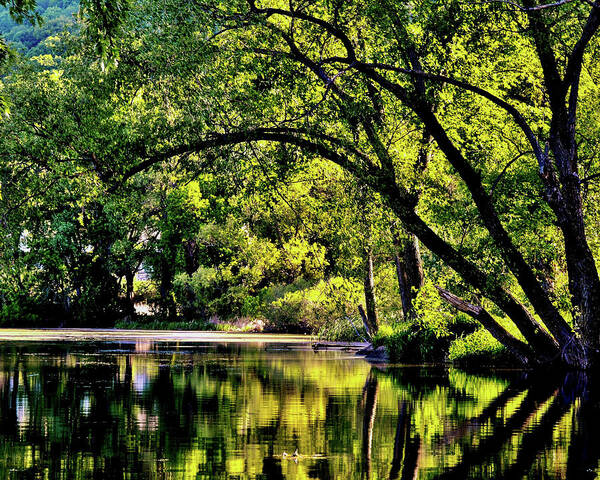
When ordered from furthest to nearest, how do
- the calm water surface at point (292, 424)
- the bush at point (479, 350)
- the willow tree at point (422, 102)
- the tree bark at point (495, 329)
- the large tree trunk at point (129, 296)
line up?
the large tree trunk at point (129, 296) < the bush at point (479, 350) < the tree bark at point (495, 329) < the willow tree at point (422, 102) < the calm water surface at point (292, 424)

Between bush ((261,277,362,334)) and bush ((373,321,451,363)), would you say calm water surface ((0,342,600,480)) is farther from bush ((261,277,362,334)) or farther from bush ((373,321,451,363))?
bush ((261,277,362,334))

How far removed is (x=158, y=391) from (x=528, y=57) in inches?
490

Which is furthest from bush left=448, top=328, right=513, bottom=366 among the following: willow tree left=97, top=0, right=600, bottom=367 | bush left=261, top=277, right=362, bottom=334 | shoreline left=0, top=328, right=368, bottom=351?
bush left=261, top=277, right=362, bottom=334

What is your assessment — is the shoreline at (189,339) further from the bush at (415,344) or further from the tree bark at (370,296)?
the bush at (415,344)

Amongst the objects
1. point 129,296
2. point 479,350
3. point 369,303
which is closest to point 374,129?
point 479,350

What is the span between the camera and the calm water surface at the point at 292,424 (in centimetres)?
908

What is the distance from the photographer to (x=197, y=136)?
2072 centimetres

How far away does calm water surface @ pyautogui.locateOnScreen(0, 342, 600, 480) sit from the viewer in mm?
9078

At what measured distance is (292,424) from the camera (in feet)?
41.2

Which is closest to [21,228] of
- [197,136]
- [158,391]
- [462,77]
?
[197,136]

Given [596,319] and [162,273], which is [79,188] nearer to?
[596,319]

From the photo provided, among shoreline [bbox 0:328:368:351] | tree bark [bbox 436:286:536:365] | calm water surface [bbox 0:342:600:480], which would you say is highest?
tree bark [bbox 436:286:536:365]

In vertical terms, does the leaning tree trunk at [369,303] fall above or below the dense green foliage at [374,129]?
below

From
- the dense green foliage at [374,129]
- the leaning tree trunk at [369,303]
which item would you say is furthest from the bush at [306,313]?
the dense green foliage at [374,129]
